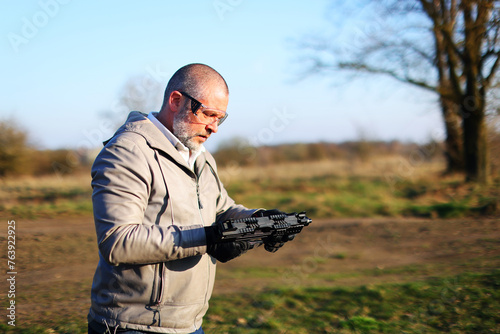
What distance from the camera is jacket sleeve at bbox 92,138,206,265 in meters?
1.98

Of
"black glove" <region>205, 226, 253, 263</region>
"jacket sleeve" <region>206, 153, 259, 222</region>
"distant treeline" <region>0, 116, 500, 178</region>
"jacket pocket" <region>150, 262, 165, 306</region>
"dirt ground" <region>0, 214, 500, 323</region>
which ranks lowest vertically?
"dirt ground" <region>0, 214, 500, 323</region>

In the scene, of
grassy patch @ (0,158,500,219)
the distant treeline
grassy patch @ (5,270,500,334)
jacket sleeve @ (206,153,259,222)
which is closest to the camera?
jacket sleeve @ (206,153,259,222)

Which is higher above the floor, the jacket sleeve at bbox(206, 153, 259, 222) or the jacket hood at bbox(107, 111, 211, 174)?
the jacket hood at bbox(107, 111, 211, 174)

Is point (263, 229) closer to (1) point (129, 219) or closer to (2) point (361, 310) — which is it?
(1) point (129, 219)

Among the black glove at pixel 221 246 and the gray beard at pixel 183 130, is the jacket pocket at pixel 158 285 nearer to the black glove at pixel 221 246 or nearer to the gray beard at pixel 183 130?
the black glove at pixel 221 246

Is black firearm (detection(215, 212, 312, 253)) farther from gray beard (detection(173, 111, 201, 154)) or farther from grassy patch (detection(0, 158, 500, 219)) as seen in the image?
grassy patch (detection(0, 158, 500, 219))

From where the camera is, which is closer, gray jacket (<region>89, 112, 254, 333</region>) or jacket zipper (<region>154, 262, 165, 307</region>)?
gray jacket (<region>89, 112, 254, 333</region>)

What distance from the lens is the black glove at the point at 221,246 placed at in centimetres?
217

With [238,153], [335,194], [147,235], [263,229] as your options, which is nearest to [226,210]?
[263,229]

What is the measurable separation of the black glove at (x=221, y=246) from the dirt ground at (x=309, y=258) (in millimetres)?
2845

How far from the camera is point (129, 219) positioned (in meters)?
2.02

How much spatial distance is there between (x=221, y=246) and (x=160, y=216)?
35 cm

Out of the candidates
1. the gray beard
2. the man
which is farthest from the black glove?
the gray beard

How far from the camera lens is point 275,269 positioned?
23.0 feet
